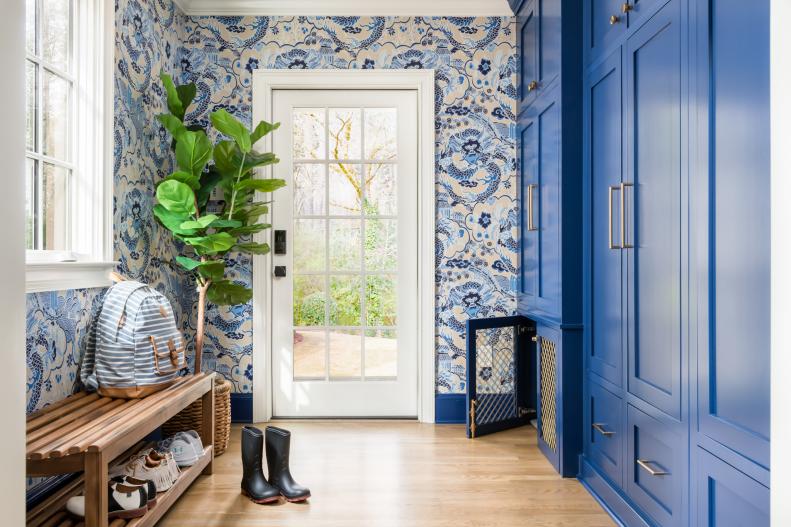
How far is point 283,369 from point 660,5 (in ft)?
8.53

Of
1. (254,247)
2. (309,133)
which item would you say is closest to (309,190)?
(309,133)

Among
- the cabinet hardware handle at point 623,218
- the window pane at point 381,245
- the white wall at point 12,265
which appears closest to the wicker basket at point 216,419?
the window pane at point 381,245

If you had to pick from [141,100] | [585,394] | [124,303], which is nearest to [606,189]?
[585,394]

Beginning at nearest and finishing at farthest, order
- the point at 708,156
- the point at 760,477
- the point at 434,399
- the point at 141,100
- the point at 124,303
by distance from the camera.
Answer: the point at 760,477 → the point at 708,156 → the point at 124,303 → the point at 141,100 → the point at 434,399

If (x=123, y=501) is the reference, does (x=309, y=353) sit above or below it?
above

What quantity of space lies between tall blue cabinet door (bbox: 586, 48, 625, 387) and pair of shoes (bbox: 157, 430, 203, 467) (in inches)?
65.6

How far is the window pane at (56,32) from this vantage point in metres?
2.14

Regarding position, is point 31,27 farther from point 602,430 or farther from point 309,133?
point 602,430

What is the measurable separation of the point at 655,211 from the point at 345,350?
6.78 feet

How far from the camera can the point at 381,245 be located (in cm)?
338

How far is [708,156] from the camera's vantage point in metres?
1.45

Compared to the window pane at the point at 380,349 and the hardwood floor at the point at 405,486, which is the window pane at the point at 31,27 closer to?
the hardwood floor at the point at 405,486

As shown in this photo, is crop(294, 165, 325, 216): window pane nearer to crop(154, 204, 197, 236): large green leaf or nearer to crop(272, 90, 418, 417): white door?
crop(272, 90, 418, 417): white door

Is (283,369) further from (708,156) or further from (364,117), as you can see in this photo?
(708,156)
